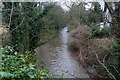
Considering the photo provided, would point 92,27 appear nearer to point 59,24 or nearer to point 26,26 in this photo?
point 26,26

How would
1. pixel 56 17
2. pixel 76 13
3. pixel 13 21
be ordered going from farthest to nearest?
pixel 56 17, pixel 76 13, pixel 13 21

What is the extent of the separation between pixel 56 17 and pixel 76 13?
3.08 metres

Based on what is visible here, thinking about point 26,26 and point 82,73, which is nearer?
point 26,26

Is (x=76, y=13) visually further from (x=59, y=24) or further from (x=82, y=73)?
(x=82, y=73)

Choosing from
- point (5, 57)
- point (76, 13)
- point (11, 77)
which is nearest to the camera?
point (11, 77)

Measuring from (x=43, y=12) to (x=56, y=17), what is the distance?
295 inches

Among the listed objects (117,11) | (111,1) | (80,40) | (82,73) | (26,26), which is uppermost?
(111,1)

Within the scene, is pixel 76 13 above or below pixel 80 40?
above

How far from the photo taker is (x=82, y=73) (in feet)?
18.0

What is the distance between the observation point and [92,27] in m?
8.95

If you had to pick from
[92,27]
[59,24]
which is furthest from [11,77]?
[59,24]

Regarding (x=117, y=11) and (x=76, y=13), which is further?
(x=76, y=13)

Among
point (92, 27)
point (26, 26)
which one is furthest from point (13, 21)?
point (92, 27)

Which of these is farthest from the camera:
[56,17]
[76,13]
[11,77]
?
[56,17]
